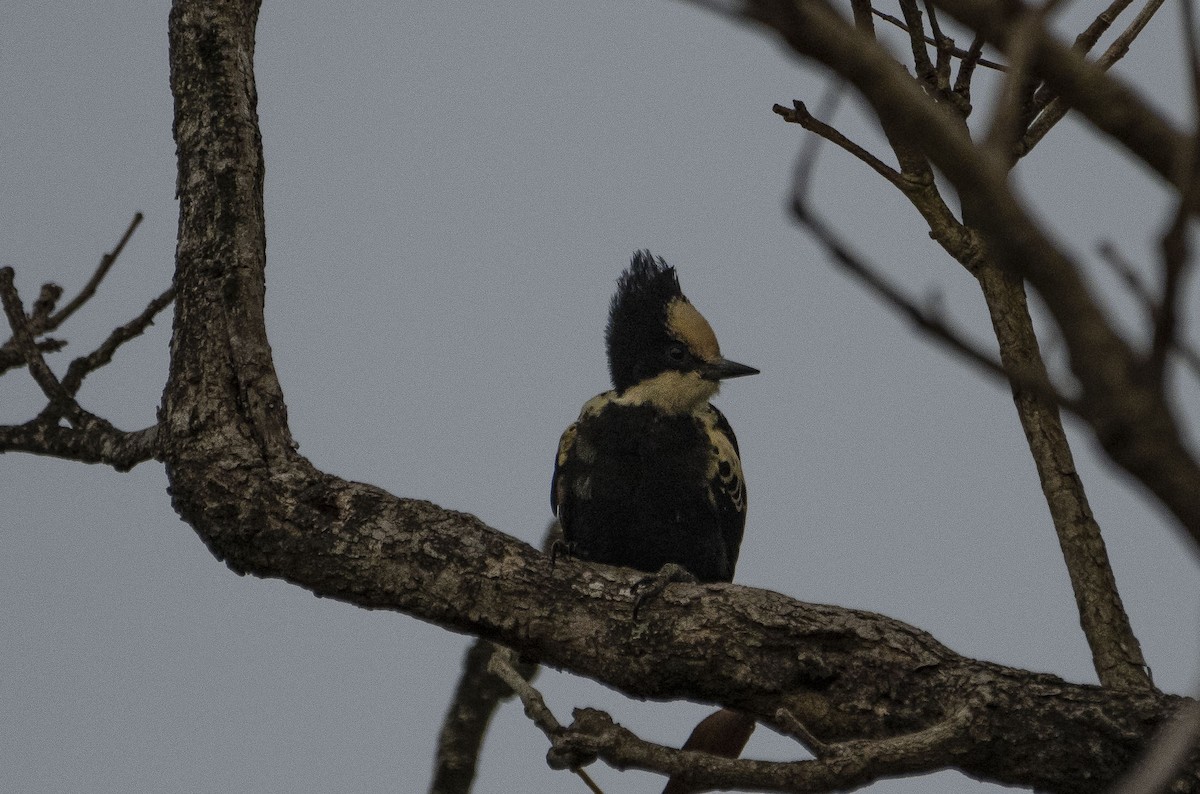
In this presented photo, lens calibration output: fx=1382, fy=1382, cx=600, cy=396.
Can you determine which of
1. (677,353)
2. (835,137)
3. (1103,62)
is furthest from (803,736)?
(677,353)

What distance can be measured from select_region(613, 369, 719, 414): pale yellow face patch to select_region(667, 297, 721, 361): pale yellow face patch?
0.43 ft

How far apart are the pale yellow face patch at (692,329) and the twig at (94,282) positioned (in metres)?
2.31

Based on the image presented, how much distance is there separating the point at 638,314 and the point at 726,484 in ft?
3.00

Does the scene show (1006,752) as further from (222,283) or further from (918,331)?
(222,283)

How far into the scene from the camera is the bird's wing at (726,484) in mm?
5684

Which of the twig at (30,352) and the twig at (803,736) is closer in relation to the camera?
the twig at (803,736)

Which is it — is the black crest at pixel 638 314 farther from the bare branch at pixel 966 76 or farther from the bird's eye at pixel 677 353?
the bare branch at pixel 966 76

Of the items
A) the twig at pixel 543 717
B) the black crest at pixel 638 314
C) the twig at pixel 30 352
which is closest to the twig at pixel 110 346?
the twig at pixel 30 352

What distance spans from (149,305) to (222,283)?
40 cm

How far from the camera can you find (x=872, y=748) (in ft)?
10.1

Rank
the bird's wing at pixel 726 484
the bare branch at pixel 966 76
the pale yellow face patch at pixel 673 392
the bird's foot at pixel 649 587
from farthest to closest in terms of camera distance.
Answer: the pale yellow face patch at pixel 673 392, the bird's wing at pixel 726 484, the bare branch at pixel 966 76, the bird's foot at pixel 649 587

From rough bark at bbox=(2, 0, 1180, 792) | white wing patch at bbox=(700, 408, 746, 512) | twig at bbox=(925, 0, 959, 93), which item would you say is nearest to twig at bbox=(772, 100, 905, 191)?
twig at bbox=(925, 0, 959, 93)

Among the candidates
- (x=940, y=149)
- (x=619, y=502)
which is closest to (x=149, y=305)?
(x=619, y=502)

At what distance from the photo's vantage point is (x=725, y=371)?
593cm
